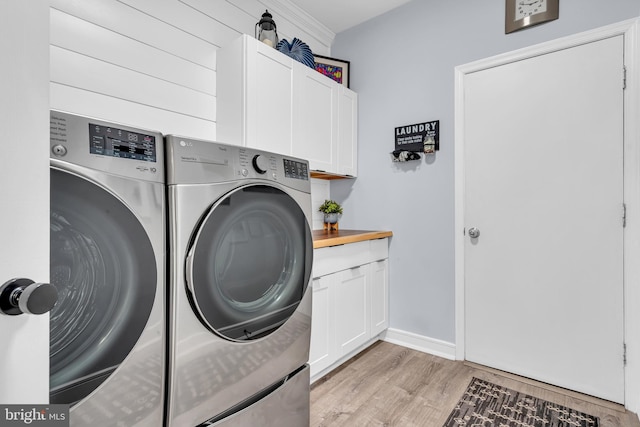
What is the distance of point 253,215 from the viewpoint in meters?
1.21

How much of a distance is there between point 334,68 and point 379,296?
6.31ft

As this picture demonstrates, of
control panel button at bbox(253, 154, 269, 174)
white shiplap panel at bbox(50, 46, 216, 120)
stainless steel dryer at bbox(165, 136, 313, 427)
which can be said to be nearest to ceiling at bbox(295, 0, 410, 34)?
white shiplap panel at bbox(50, 46, 216, 120)

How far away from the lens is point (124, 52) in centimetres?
167

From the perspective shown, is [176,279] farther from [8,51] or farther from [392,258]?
[392,258]

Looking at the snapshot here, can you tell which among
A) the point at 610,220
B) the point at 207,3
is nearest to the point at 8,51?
the point at 207,3

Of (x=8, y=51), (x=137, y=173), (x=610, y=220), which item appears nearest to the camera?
(x=8, y=51)

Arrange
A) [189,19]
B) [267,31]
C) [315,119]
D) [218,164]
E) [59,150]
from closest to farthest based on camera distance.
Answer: [59,150] → [218,164] → [189,19] → [267,31] → [315,119]

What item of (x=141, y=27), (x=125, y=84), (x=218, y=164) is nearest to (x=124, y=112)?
(x=125, y=84)

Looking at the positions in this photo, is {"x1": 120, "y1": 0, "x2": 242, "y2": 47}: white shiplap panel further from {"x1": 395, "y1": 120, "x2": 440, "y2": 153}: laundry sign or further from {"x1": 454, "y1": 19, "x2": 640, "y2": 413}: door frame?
{"x1": 454, "y1": 19, "x2": 640, "y2": 413}: door frame

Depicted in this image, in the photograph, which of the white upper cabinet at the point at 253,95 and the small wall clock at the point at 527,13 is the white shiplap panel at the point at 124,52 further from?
the small wall clock at the point at 527,13

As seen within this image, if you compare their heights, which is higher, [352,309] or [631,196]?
[631,196]

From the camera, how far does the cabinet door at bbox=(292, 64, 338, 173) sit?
228 centimetres

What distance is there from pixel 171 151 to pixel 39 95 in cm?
43

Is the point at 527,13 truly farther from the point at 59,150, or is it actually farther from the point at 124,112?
the point at 59,150
